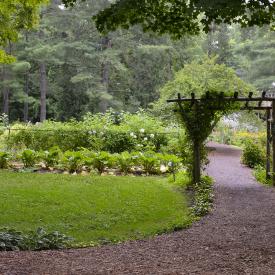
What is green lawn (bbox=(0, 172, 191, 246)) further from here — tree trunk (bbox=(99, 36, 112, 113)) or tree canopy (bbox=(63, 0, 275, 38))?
tree trunk (bbox=(99, 36, 112, 113))

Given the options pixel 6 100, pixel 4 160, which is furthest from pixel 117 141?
pixel 6 100

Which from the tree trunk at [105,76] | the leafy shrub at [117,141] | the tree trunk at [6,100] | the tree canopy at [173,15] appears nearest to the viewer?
the tree canopy at [173,15]

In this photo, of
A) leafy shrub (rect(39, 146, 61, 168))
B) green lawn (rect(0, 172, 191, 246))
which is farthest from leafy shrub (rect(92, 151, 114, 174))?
leafy shrub (rect(39, 146, 61, 168))

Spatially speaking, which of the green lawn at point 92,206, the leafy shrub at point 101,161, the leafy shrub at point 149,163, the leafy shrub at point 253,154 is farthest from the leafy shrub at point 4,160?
the leafy shrub at point 253,154

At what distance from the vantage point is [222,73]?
22.3m

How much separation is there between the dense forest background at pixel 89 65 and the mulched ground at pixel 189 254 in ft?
68.3

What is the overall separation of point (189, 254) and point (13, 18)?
21.9 ft

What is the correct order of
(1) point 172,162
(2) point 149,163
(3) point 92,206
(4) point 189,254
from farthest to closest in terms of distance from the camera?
1. (2) point 149,163
2. (1) point 172,162
3. (3) point 92,206
4. (4) point 189,254

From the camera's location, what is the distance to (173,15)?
5.50 meters

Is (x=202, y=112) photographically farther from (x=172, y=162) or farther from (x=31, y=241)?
(x=31, y=241)

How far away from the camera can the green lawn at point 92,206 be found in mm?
7148

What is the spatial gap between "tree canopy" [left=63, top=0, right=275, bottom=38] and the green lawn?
3.04m

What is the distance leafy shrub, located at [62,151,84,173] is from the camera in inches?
499

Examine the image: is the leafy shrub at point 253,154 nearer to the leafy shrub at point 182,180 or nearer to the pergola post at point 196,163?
the leafy shrub at point 182,180
